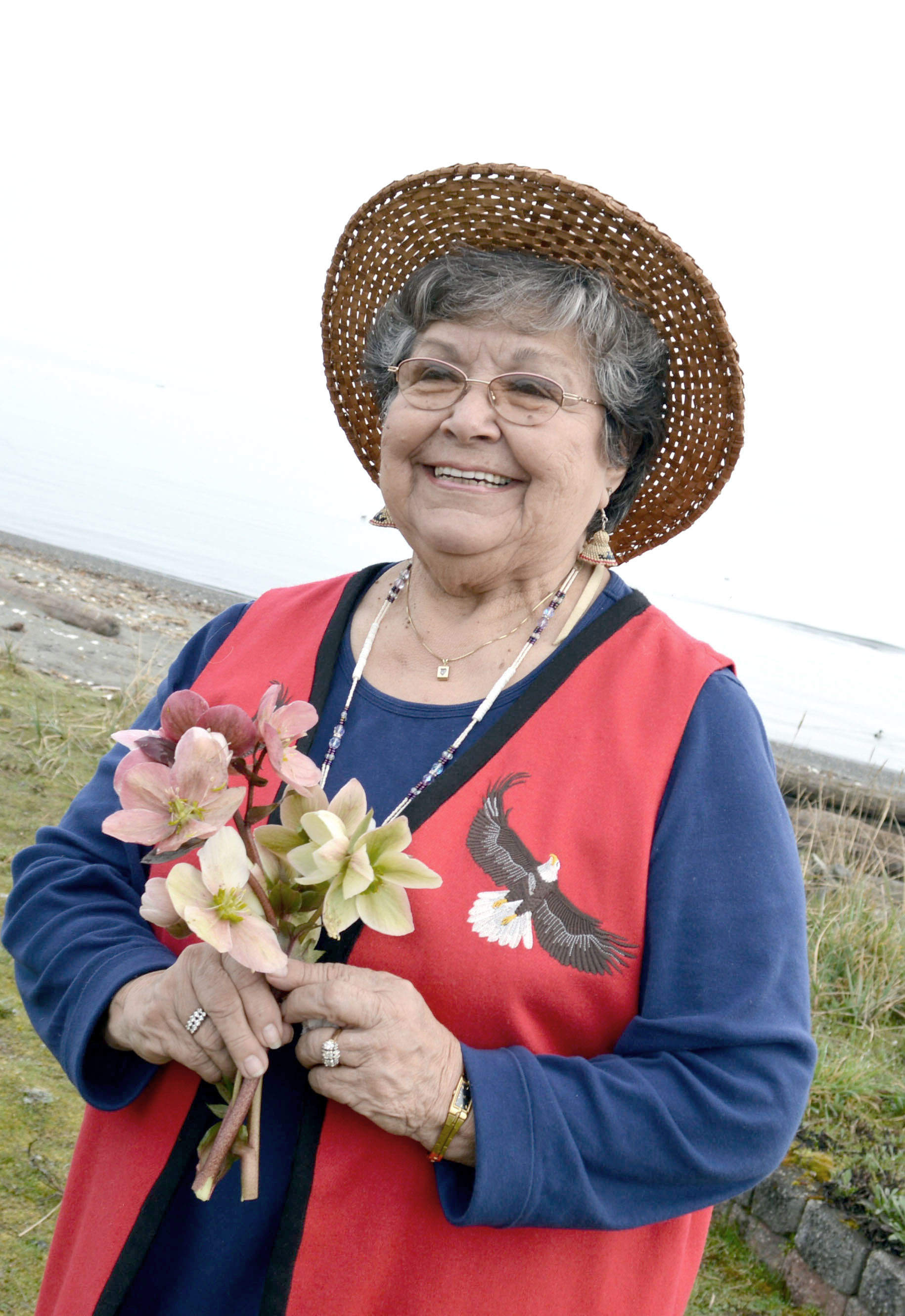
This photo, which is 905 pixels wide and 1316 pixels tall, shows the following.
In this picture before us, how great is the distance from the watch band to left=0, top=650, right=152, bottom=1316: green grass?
1.48 metres

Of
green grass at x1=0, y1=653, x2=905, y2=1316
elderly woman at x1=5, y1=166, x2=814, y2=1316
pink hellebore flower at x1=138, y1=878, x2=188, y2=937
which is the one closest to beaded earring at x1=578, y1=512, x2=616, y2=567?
elderly woman at x1=5, y1=166, x2=814, y2=1316

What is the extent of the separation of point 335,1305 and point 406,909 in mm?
686

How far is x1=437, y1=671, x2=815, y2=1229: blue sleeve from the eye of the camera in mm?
1419

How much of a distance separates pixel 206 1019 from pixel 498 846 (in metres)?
0.50

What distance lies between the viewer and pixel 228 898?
1.20 meters

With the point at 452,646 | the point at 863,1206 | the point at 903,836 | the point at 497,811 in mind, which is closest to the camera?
the point at 497,811

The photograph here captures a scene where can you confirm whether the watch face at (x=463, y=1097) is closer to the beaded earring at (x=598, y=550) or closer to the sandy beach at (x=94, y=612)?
the beaded earring at (x=598, y=550)

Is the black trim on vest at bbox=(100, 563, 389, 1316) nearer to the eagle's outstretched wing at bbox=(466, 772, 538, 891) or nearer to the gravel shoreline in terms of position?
the eagle's outstretched wing at bbox=(466, 772, 538, 891)

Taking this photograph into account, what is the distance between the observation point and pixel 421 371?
204cm

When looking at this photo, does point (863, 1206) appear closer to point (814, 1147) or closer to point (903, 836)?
point (814, 1147)

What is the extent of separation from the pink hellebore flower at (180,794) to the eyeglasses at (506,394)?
976mm

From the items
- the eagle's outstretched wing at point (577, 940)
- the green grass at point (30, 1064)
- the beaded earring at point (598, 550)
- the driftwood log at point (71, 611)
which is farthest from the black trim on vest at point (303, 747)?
the driftwood log at point (71, 611)

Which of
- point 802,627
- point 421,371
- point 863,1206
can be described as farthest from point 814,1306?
point 802,627

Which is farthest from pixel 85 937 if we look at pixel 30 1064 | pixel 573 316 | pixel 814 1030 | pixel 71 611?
pixel 71 611
